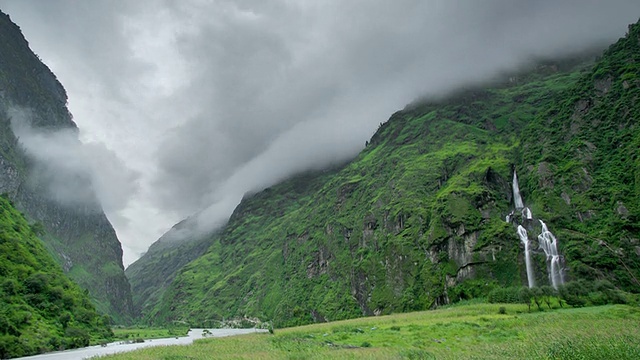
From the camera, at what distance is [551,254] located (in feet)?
395

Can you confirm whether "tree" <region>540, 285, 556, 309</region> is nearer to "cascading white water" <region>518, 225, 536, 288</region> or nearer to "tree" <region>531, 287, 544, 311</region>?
"tree" <region>531, 287, 544, 311</region>

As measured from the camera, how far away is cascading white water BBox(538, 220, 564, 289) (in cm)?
11419

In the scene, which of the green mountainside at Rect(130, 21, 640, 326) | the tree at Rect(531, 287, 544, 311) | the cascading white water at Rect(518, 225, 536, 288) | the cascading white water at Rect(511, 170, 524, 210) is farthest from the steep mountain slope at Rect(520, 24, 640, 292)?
the tree at Rect(531, 287, 544, 311)

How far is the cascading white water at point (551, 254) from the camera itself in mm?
114188

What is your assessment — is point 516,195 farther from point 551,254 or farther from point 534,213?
point 551,254

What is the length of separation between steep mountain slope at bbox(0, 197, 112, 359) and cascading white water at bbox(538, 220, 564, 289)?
420ft

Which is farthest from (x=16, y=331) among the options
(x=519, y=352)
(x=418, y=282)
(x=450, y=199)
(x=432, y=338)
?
(x=450, y=199)

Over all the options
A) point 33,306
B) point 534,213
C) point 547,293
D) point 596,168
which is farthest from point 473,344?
point 596,168

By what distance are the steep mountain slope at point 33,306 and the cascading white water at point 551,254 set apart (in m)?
128

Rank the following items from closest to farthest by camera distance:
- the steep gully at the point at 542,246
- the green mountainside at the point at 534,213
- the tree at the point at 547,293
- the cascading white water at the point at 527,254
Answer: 1. the tree at the point at 547,293
2. the steep gully at the point at 542,246
3. the green mountainside at the point at 534,213
4. the cascading white water at the point at 527,254

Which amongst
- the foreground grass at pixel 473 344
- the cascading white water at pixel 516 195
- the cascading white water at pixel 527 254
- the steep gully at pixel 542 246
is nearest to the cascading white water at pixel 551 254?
the steep gully at pixel 542 246

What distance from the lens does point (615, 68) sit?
174 m

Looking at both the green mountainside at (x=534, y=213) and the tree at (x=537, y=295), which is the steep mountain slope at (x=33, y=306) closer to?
the tree at (x=537, y=295)

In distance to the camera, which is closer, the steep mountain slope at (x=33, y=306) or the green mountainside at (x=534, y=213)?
the steep mountain slope at (x=33, y=306)
